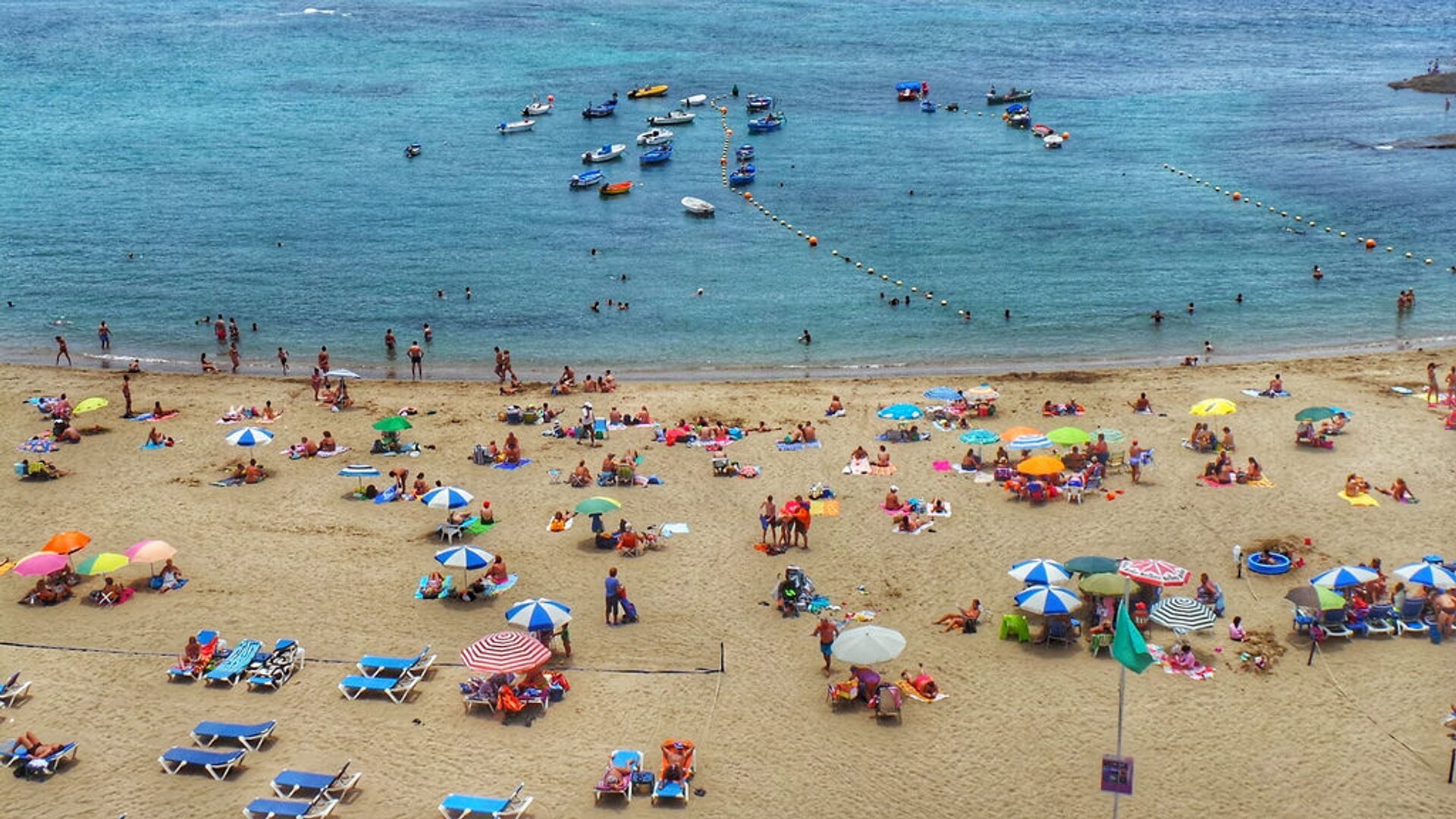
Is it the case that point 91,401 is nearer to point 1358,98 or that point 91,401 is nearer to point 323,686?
point 323,686

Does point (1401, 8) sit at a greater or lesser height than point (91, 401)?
greater

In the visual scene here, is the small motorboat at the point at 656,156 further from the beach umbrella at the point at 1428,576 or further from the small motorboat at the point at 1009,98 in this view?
the beach umbrella at the point at 1428,576

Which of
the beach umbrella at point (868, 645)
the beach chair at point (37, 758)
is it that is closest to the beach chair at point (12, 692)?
the beach chair at point (37, 758)

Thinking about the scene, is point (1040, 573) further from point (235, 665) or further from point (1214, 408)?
point (235, 665)

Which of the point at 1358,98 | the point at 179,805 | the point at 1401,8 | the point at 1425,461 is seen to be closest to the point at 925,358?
the point at 1425,461

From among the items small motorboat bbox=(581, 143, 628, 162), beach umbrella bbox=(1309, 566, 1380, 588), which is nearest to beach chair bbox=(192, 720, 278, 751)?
beach umbrella bbox=(1309, 566, 1380, 588)

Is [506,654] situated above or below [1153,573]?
below

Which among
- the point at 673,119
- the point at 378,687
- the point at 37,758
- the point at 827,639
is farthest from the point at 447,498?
the point at 673,119
